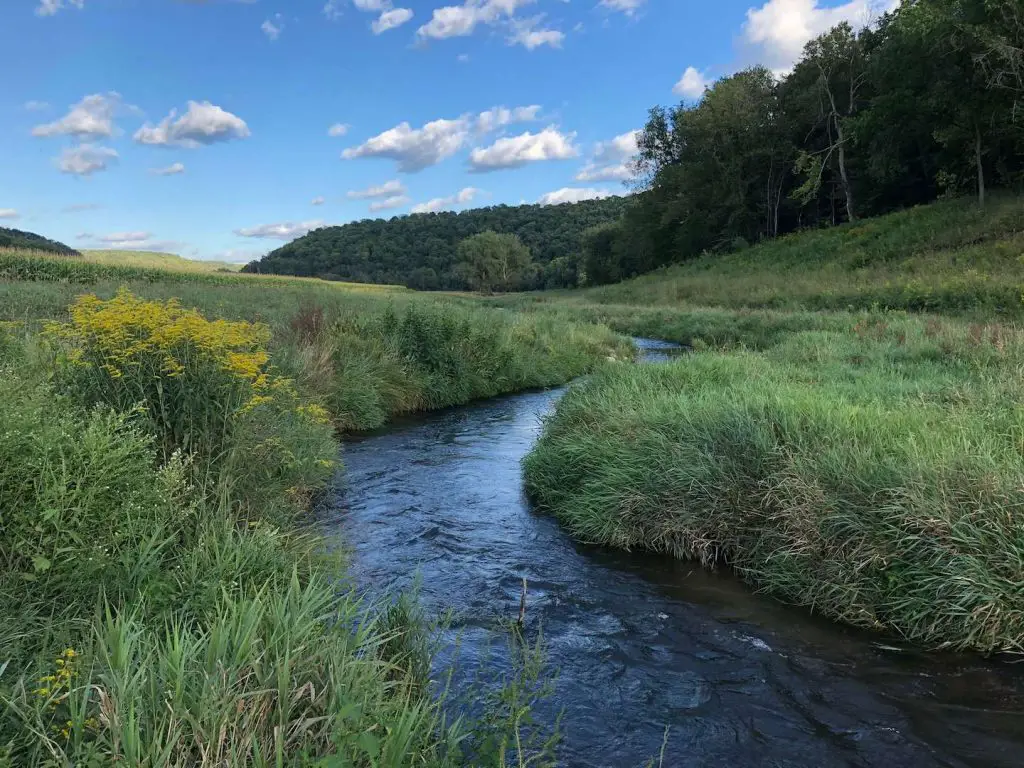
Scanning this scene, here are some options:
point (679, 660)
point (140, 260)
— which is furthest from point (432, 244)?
point (679, 660)

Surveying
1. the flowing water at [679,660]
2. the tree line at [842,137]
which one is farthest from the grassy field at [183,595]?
the tree line at [842,137]

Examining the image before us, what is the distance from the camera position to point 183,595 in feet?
11.4

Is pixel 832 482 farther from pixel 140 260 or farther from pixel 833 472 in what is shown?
pixel 140 260

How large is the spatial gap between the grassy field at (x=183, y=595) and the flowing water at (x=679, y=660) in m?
0.49

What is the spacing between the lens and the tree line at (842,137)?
26.1 meters

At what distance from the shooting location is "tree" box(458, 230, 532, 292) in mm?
88000

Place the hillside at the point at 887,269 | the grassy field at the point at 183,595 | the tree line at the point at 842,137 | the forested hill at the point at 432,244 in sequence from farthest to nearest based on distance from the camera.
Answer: the forested hill at the point at 432,244
the tree line at the point at 842,137
the hillside at the point at 887,269
the grassy field at the point at 183,595

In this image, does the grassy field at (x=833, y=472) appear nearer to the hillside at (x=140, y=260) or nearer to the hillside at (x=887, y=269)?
the hillside at (x=887, y=269)

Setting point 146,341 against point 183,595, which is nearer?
point 183,595

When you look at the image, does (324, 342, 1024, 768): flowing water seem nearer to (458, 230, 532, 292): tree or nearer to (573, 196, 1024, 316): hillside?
(573, 196, 1024, 316): hillside

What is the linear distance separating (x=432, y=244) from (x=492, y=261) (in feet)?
67.1

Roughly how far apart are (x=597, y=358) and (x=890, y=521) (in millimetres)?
14643

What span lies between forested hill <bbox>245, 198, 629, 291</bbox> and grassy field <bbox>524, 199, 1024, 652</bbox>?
76329 millimetres

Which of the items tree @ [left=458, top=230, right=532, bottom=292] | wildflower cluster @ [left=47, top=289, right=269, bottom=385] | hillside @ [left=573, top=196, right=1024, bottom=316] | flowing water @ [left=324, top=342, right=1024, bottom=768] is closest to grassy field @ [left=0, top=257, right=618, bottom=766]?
wildflower cluster @ [left=47, top=289, right=269, bottom=385]
